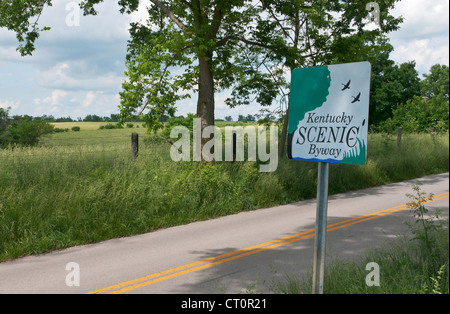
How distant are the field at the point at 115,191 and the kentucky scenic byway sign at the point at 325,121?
6.21 meters

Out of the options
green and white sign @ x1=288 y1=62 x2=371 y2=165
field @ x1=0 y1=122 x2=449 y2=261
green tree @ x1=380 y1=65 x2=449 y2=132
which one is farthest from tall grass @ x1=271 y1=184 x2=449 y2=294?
green tree @ x1=380 y1=65 x2=449 y2=132

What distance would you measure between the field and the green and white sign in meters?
6.27

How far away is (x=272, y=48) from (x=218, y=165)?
15.4ft

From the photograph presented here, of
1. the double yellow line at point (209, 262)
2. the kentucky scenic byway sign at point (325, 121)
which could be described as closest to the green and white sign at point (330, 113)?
the kentucky scenic byway sign at point (325, 121)

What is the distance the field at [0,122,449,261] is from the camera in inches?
328

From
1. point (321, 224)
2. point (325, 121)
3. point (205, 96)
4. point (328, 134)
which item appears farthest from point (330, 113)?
point (205, 96)

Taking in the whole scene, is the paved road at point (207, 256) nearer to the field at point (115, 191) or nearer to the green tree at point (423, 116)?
the field at point (115, 191)

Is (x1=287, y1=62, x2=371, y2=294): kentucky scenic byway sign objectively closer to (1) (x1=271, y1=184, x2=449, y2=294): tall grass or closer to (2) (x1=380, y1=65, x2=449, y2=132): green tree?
A: (1) (x1=271, y1=184, x2=449, y2=294): tall grass

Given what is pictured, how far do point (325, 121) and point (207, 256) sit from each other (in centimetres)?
453

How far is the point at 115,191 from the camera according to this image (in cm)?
984

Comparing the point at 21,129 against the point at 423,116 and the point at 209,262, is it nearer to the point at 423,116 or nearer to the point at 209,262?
the point at 209,262

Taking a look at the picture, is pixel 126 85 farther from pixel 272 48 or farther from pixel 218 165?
pixel 272 48

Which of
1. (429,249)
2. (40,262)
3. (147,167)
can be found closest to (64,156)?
(147,167)

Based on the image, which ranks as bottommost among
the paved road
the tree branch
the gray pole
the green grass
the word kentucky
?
the paved road
